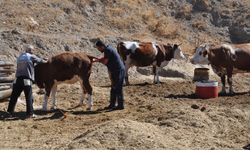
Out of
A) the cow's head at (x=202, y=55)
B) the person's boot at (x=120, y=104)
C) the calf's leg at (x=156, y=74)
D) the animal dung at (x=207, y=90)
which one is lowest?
the person's boot at (x=120, y=104)

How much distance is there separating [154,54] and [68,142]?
1270 centimetres

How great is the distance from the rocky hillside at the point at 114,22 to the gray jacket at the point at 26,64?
9375mm

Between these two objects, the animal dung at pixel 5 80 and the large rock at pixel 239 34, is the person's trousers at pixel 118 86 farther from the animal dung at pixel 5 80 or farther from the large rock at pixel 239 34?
the large rock at pixel 239 34

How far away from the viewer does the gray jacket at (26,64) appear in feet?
52.1

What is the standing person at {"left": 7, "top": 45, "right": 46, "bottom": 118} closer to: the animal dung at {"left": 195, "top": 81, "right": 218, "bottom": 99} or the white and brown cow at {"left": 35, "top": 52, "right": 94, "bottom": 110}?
the white and brown cow at {"left": 35, "top": 52, "right": 94, "bottom": 110}

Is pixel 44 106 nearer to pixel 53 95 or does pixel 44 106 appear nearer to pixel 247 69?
pixel 53 95

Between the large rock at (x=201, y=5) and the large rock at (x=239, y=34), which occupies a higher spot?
the large rock at (x=201, y=5)

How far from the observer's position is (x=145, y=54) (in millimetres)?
24750

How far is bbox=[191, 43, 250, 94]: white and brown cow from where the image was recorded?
70.6 ft

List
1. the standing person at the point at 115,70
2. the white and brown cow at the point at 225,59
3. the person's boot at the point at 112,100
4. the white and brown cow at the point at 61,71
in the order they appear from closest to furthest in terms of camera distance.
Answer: the white and brown cow at the point at 61,71 → the standing person at the point at 115,70 → the person's boot at the point at 112,100 → the white and brown cow at the point at 225,59

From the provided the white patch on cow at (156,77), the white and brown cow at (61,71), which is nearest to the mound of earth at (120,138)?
the white and brown cow at (61,71)

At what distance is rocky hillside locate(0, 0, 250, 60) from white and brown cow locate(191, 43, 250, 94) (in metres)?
7.54

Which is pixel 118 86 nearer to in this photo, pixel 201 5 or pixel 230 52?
Answer: pixel 230 52

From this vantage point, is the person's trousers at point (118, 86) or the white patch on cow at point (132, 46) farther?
the white patch on cow at point (132, 46)
